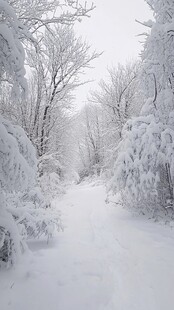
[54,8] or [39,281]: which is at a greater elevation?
[54,8]

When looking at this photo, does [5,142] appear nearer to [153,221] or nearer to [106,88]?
[153,221]

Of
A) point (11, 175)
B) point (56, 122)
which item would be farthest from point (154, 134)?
point (56, 122)

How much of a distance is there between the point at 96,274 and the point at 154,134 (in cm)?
445

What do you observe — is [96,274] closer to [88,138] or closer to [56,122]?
[56,122]

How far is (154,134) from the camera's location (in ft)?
23.5

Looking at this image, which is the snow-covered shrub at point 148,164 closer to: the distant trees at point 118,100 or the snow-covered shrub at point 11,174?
the snow-covered shrub at point 11,174

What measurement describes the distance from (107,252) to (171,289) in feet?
5.73

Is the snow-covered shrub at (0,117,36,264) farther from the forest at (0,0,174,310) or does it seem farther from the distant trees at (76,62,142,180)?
the distant trees at (76,62,142,180)

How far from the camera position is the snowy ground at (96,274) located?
3.16m

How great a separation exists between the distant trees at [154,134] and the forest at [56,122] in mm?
25

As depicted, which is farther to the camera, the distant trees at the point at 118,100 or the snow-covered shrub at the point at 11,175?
the distant trees at the point at 118,100

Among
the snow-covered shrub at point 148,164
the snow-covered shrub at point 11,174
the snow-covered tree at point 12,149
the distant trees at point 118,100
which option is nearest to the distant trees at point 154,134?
the snow-covered shrub at point 148,164

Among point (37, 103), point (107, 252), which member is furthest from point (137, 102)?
point (107, 252)

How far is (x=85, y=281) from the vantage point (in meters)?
3.68
